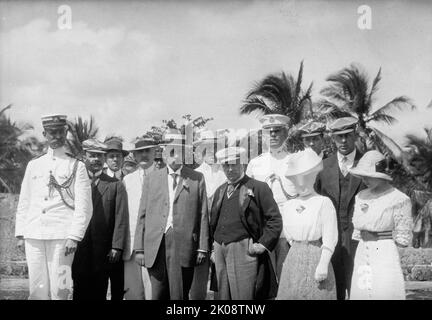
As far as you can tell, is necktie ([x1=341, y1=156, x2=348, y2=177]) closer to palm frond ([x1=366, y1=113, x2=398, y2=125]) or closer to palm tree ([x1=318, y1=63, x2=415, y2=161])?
palm tree ([x1=318, y1=63, x2=415, y2=161])

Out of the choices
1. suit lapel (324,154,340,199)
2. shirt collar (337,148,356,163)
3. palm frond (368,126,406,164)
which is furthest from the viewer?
palm frond (368,126,406,164)

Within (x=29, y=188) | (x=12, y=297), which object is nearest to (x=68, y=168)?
(x=29, y=188)

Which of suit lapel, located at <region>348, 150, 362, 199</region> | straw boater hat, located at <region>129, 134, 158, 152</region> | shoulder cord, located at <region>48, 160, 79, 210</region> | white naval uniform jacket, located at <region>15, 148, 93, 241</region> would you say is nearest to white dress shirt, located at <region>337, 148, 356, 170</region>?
suit lapel, located at <region>348, 150, 362, 199</region>

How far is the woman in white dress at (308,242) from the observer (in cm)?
491

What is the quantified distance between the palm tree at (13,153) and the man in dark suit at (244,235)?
2426mm

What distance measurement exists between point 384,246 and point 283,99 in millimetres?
2669

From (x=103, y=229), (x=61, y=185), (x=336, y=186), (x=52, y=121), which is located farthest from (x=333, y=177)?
(x=52, y=121)

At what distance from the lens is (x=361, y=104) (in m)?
7.80

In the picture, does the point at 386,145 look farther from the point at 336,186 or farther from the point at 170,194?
the point at 170,194

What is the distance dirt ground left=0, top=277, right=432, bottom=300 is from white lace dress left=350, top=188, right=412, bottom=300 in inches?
49.6

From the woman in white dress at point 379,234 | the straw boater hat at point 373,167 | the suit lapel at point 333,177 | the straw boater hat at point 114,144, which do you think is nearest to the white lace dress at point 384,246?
the woman in white dress at point 379,234

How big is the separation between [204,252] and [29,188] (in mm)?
1713

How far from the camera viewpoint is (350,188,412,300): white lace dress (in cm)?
493
